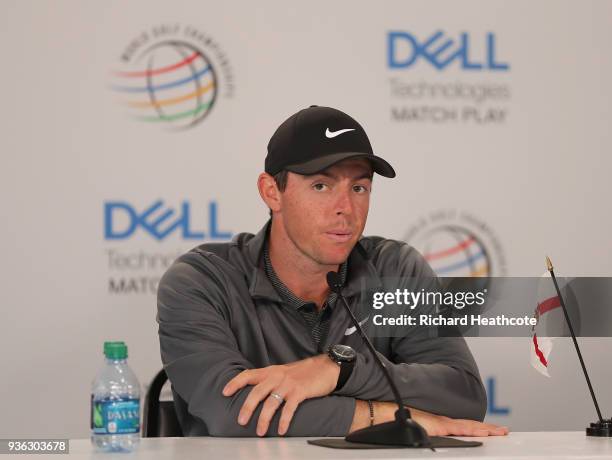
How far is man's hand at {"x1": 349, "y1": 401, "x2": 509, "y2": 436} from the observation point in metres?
1.97

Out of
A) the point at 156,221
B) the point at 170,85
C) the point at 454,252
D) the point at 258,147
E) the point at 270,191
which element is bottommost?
the point at 454,252

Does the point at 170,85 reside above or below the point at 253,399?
above

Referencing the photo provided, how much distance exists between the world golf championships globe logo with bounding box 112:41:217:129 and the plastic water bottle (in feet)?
5.31

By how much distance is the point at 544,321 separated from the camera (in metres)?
2.18

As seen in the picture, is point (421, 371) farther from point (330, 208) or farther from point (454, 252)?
point (454, 252)

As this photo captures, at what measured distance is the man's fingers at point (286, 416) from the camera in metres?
1.96

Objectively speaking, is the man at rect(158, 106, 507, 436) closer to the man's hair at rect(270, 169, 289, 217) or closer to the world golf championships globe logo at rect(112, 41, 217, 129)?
the man's hair at rect(270, 169, 289, 217)

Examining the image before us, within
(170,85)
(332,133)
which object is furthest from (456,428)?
(170,85)

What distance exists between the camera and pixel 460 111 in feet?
11.6

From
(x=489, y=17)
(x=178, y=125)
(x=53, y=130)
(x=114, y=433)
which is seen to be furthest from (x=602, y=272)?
(x=114, y=433)

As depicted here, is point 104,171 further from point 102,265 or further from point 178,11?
point 178,11

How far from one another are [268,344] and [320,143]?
0.50m

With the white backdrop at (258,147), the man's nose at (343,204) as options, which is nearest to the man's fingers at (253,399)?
the man's nose at (343,204)

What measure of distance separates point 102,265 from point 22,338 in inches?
14.0
